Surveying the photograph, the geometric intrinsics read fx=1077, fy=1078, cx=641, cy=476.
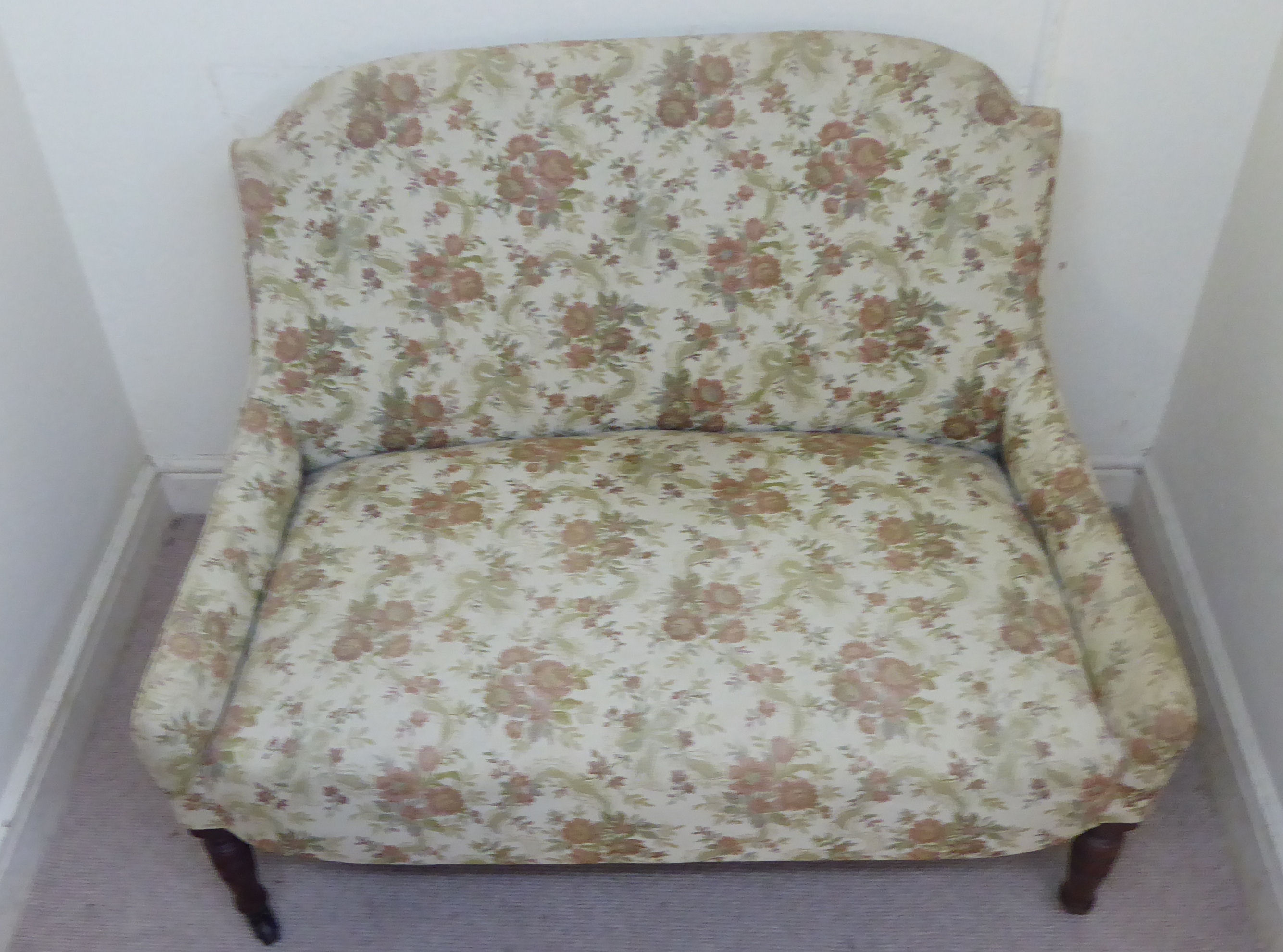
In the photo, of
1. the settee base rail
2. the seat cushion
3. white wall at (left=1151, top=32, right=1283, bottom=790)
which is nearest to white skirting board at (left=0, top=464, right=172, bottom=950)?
the settee base rail

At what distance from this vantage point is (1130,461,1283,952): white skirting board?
4.39 feet

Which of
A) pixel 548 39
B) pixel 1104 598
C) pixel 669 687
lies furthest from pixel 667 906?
pixel 548 39

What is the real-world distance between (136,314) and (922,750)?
1.29 metres

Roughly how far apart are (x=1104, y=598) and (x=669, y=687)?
1.61 ft

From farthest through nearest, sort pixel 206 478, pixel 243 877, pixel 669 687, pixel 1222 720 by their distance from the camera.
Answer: pixel 206 478, pixel 1222 720, pixel 243 877, pixel 669 687

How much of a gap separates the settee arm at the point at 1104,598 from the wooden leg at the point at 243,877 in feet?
3.17

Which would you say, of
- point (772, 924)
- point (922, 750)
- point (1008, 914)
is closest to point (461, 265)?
point (922, 750)

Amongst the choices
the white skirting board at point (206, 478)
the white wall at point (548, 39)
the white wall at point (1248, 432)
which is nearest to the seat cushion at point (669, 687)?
the white wall at point (1248, 432)

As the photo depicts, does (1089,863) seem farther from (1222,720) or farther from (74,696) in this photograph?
A: (74,696)

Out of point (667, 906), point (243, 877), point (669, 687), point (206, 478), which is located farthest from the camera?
point (206, 478)

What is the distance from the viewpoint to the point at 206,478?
185 centimetres

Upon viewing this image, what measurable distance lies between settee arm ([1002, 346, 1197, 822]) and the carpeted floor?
269 mm

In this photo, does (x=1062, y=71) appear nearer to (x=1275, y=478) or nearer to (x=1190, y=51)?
(x=1190, y=51)

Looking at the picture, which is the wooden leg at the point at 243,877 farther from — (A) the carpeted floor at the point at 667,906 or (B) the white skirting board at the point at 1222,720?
(B) the white skirting board at the point at 1222,720
